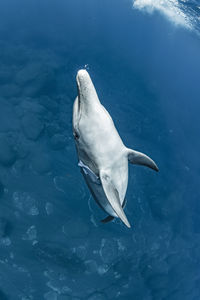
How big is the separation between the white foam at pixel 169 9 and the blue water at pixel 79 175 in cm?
94

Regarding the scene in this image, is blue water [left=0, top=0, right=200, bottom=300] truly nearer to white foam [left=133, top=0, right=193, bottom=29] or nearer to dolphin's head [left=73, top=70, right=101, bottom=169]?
white foam [left=133, top=0, right=193, bottom=29]

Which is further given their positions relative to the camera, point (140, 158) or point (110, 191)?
point (140, 158)

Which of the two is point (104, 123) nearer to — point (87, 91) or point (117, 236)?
point (87, 91)

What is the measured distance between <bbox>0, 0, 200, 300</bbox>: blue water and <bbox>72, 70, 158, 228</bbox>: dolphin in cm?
955

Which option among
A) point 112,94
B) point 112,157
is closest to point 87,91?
point 112,157

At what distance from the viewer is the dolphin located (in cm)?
479

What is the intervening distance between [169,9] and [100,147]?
95.5ft

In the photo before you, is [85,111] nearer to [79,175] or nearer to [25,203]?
[25,203]

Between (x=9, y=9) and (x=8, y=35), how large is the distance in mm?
6262

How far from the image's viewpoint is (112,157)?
5324mm

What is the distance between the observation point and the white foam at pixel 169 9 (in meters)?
27.0

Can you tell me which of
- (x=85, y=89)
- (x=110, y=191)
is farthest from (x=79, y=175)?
(x=85, y=89)

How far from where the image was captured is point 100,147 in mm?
5172

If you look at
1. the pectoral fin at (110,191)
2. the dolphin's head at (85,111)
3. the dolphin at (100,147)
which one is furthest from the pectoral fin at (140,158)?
the dolphin's head at (85,111)
